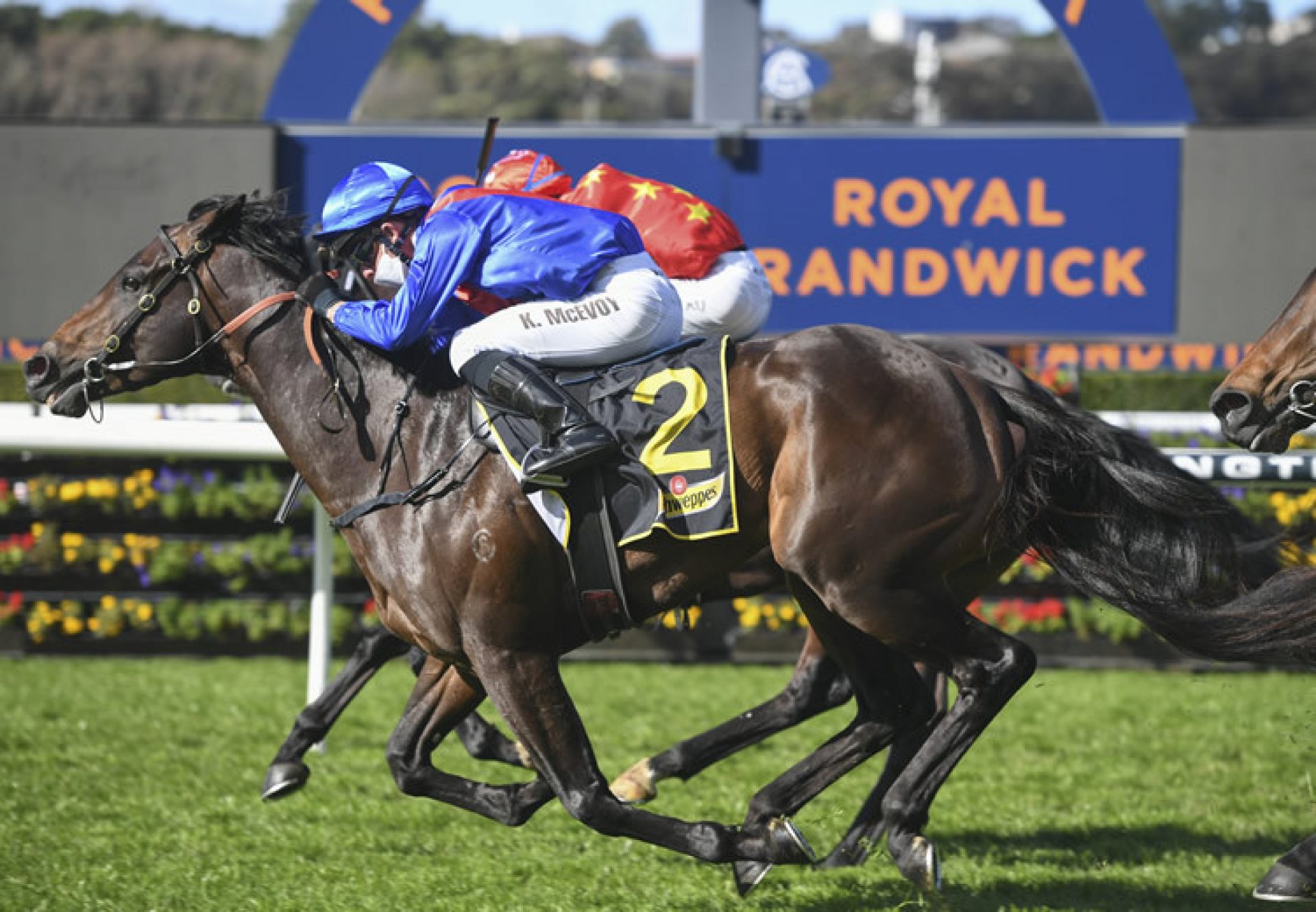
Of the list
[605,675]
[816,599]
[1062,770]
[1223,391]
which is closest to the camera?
[1223,391]

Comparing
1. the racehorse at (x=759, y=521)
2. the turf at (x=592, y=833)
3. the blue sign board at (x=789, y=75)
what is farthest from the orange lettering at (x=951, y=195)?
the racehorse at (x=759, y=521)

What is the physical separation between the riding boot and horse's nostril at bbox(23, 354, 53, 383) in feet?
3.47

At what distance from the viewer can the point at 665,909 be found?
12.4 feet

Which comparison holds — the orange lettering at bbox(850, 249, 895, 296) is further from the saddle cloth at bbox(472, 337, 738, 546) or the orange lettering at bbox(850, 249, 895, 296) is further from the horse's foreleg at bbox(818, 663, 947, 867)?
the saddle cloth at bbox(472, 337, 738, 546)

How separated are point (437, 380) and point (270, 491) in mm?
3491

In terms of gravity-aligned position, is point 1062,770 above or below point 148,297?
below

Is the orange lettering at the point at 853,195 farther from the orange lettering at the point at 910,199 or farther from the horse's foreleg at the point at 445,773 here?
the horse's foreleg at the point at 445,773

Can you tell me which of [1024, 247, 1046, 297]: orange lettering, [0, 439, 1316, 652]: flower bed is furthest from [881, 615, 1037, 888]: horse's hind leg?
[1024, 247, 1046, 297]: orange lettering

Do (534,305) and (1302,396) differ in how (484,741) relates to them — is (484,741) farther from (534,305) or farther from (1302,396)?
(1302,396)

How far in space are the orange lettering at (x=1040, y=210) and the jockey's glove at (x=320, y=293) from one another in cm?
443

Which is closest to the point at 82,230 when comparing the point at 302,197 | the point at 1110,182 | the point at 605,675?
the point at 302,197

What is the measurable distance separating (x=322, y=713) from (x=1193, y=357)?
4.85 metres

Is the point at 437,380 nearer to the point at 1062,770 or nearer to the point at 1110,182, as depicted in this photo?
the point at 1062,770

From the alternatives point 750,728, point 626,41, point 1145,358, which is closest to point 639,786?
point 750,728
